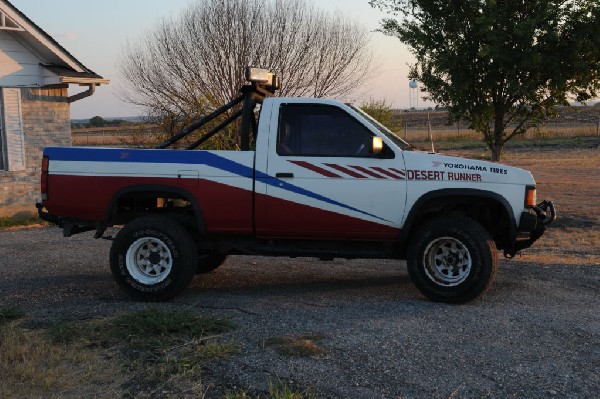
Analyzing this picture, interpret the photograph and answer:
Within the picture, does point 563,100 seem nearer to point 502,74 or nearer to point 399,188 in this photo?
point 502,74

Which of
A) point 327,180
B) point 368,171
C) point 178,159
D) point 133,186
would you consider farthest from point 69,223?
point 368,171

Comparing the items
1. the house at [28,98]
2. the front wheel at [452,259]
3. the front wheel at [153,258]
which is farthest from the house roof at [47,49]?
the front wheel at [452,259]

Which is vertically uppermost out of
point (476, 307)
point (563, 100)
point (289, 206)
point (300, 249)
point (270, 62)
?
point (270, 62)

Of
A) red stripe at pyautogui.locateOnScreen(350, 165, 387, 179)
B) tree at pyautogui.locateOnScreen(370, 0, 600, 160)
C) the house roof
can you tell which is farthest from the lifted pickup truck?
the house roof

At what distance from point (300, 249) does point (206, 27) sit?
43.4 feet

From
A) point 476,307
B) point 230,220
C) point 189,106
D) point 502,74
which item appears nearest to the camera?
point 476,307

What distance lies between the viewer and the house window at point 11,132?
540 inches

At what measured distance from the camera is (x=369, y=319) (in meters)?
6.24

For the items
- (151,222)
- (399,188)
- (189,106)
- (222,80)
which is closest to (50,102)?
(189,106)

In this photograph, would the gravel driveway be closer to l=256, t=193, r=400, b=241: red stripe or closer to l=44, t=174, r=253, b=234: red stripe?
l=256, t=193, r=400, b=241: red stripe

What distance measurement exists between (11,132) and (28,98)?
2.53 feet

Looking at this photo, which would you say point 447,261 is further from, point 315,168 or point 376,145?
point 315,168

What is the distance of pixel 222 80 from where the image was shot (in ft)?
63.1

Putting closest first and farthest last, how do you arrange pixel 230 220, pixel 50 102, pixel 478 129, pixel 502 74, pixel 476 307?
1. pixel 476 307
2. pixel 230 220
3. pixel 502 74
4. pixel 478 129
5. pixel 50 102
